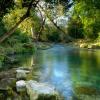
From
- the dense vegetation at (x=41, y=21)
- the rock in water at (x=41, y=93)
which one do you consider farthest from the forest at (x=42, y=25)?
the rock in water at (x=41, y=93)

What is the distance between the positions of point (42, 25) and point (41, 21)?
29.7 ft

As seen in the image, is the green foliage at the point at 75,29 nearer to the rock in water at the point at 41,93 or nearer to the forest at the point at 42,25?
the forest at the point at 42,25

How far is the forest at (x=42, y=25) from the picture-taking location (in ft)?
40.0

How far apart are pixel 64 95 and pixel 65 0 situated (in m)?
5.03

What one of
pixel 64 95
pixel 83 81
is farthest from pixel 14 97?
pixel 83 81

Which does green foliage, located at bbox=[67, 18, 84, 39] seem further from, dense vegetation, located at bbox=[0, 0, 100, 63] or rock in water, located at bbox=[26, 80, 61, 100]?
rock in water, located at bbox=[26, 80, 61, 100]

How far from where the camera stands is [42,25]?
12516 millimetres

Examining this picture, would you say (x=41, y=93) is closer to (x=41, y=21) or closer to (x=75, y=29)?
(x=41, y=21)

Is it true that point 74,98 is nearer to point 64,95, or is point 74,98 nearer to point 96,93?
point 64,95

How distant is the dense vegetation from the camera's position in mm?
12109

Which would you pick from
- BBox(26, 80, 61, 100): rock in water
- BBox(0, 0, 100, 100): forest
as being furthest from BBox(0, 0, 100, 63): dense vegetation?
BBox(26, 80, 61, 100): rock in water

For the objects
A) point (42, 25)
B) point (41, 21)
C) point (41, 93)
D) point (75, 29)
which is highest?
point (41, 21)

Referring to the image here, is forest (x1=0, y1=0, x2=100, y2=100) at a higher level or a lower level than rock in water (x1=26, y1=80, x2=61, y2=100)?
higher

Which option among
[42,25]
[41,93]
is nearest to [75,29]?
[42,25]
